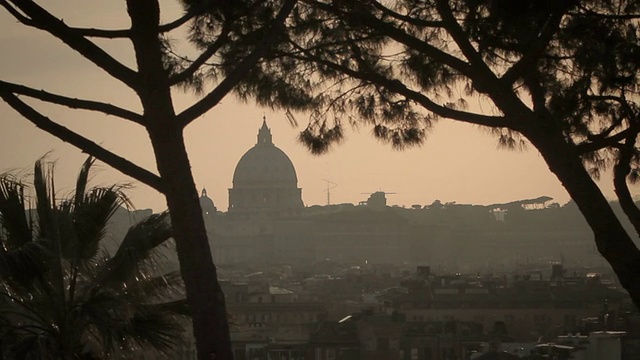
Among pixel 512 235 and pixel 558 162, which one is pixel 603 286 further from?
pixel 512 235

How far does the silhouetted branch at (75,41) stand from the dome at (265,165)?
107995 mm

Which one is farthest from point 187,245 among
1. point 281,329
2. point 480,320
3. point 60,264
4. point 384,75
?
point 480,320

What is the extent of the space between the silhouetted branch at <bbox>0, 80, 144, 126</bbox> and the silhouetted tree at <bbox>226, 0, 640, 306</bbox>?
3.45 ft

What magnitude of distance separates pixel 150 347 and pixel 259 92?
1.23 m

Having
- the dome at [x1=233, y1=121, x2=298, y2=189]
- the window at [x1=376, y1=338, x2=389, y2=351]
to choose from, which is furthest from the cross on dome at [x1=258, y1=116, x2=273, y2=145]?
the window at [x1=376, y1=338, x2=389, y2=351]

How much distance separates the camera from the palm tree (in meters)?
6.68

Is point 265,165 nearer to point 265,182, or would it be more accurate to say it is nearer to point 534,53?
point 265,182

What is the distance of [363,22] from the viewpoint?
23.6 ft

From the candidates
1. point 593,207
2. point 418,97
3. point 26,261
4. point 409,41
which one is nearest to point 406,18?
point 409,41

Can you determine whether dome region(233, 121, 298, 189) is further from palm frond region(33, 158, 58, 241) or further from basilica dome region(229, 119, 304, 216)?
palm frond region(33, 158, 58, 241)

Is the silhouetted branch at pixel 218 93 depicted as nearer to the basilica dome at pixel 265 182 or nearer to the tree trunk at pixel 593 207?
the tree trunk at pixel 593 207

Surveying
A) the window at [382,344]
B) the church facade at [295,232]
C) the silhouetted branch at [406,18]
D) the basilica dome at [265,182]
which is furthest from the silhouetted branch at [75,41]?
the basilica dome at [265,182]

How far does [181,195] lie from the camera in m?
6.06

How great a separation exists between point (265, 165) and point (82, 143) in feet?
362
